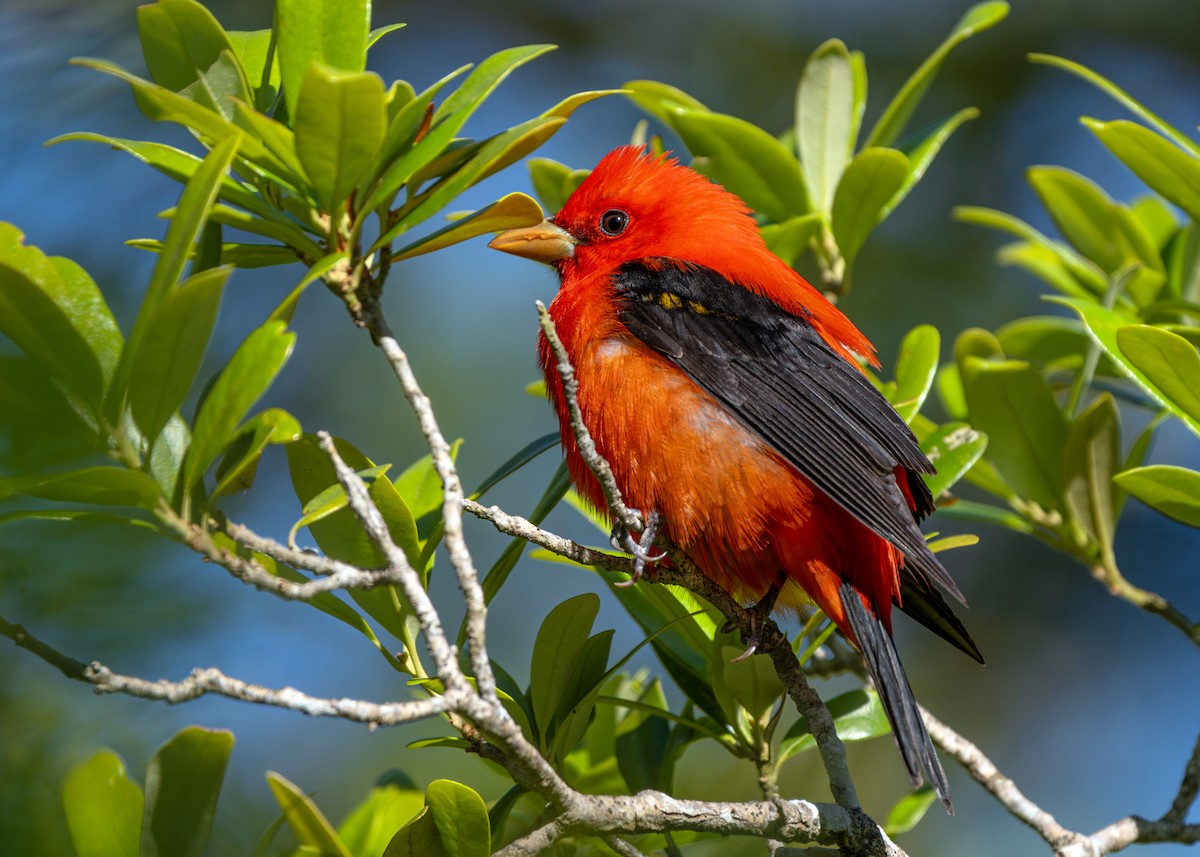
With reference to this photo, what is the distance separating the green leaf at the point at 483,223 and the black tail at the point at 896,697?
1.22 metres

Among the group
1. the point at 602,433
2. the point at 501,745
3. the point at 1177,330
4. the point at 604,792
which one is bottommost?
the point at 604,792

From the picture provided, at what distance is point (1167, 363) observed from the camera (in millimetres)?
2504

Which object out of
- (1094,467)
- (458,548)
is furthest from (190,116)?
(1094,467)

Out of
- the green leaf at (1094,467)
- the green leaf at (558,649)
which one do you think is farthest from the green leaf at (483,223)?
the green leaf at (1094,467)

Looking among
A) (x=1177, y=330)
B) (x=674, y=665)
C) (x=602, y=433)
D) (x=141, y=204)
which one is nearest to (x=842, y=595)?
(x=674, y=665)

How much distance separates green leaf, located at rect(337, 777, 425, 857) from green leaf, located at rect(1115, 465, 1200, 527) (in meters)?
1.79

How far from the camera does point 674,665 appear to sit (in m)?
2.84

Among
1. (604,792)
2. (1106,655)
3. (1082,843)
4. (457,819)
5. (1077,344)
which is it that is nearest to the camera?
(457,819)

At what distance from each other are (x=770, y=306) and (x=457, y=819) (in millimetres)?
1711

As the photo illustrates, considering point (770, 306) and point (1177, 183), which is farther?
point (770, 306)

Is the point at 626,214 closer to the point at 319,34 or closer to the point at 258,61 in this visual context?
the point at 258,61

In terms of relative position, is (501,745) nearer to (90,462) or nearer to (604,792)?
(90,462)

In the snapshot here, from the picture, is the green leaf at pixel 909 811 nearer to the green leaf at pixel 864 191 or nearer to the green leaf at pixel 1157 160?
the green leaf at pixel 864 191

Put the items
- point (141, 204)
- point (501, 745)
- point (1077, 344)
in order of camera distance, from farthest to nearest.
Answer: point (1077, 344)
point (141, 204)
point (501, 745)
